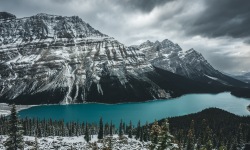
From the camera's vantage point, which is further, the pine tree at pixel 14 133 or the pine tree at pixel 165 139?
the pine tree at pixel 14 133

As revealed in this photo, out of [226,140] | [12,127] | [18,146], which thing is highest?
[12,127]

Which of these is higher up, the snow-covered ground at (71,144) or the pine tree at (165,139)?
the pine tree at (165,139)

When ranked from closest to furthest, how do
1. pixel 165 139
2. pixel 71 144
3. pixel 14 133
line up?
pixel 165 139 < pixel 14 133 < pixel 71 144

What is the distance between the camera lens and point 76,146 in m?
141

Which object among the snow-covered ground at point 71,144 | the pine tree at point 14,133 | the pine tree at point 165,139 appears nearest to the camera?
the pine tree at point 165,139

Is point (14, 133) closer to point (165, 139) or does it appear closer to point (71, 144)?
point (165, 139)

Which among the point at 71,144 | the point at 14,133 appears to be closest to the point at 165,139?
the point at 14,133

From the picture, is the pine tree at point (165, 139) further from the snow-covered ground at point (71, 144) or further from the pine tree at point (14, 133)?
the snow-covered ground at point (71, 144)

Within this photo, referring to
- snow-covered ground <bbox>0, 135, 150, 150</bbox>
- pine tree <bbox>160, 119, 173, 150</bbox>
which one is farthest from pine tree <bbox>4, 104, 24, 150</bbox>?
snow-covered ground <bbox>0, 135, 150, 150</bbox>

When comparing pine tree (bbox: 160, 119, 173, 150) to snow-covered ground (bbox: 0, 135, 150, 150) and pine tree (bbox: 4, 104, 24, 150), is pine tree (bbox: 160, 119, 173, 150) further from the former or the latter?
snow-covered ground (bbox: 0, 135, 150, 150)

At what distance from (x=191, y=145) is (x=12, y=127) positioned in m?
132

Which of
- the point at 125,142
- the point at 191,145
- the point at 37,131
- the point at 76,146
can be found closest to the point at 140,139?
the point at 125,142

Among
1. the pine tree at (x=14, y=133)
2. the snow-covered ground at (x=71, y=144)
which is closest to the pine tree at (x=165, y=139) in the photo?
the pine tree at (x=14, y=133)

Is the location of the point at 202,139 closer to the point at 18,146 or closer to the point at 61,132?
the point at 61,132
